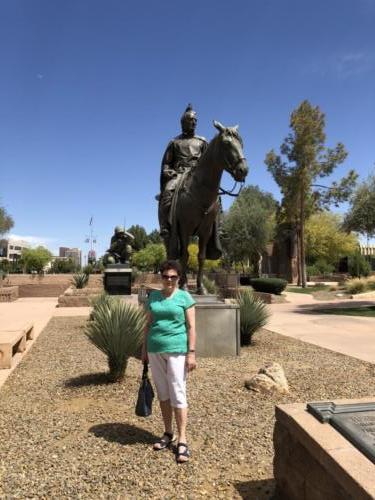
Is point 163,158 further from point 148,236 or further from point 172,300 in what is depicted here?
point 148,236

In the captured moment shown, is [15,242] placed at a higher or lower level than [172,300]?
higher

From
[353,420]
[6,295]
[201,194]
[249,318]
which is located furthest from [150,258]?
[353,420]

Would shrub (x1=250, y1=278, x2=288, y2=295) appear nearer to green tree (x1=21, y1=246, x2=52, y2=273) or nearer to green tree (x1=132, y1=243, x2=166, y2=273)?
green tree (x1=132, y1=243, x2=166, y2=273)

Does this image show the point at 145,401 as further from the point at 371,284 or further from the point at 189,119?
the point at 371,284

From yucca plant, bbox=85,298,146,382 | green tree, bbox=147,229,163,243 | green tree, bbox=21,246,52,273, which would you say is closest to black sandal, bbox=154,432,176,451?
yucca plant, bbox=85,298,146,382

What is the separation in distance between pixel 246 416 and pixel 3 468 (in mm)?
2256

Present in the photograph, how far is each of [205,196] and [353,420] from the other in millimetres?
5027

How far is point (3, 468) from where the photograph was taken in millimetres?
3186

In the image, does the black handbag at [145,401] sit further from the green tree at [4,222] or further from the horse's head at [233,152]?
the green tree at [4,222]

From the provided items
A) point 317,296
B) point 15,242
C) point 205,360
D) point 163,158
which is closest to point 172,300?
point 205,360

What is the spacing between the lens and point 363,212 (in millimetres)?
16328

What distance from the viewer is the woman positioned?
3.38 meters

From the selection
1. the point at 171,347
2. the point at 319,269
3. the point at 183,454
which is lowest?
the point at 183,454

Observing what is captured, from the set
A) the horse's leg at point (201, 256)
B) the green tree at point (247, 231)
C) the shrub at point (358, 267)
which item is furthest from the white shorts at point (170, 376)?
the green tree at point (247, 231)
